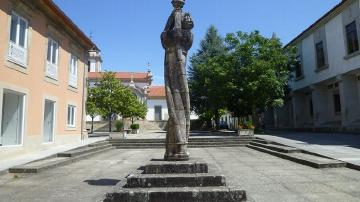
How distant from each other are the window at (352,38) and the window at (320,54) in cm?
379

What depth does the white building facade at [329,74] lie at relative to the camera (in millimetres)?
23438

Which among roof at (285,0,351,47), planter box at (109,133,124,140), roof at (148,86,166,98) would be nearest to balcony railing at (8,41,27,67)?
planter box at (109,133,124,140)

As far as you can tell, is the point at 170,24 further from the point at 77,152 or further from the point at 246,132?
the point at 246,132

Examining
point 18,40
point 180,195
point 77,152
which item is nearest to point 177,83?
point 180,195

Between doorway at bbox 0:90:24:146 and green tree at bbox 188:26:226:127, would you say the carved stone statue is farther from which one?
green tree at bbox 188:26:226:127

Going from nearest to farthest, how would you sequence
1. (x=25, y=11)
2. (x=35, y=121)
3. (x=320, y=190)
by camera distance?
(x=320, y=190), (x=25, y=11), (x=35, y=121)

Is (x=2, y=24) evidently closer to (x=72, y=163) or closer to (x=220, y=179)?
(x=72, y=163)

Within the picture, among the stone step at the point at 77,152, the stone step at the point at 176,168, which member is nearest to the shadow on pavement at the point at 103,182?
the stone step at the point at 176,168

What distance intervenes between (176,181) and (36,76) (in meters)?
11.6

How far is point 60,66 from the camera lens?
1811 centimetres

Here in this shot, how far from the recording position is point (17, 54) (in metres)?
13.4

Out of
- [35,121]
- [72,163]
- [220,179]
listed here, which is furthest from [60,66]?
[220,179]

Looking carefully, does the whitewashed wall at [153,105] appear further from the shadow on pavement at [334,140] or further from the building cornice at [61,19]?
the shadow on pavement at [334,140]

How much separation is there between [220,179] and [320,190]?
2.44m
